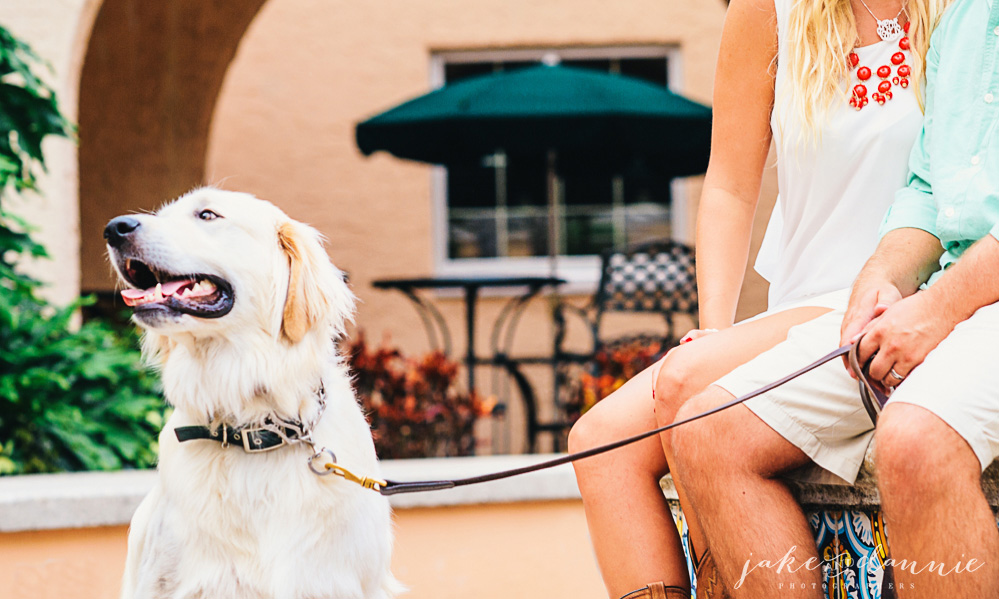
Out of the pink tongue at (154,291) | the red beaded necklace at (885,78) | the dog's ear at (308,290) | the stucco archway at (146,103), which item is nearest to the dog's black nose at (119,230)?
the pink tongue at (154,291)

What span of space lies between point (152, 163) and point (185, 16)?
0.94 metres

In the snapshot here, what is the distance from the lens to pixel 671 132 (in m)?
4.55

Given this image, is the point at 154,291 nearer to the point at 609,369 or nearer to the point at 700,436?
the point at 700,436

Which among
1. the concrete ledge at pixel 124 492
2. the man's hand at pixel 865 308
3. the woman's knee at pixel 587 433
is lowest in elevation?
the concrete ledge at pixel 124 492

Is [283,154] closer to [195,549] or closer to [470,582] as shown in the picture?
[470,582]

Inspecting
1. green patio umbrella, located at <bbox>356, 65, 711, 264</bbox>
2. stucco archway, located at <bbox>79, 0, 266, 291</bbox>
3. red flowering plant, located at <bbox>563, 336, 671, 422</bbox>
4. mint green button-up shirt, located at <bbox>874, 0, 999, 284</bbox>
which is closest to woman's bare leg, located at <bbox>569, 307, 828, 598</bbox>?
mint green button-up shirt, located at <bbox>874, 0, 999, 284</bbox>

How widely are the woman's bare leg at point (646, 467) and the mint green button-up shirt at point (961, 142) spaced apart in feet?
0.83

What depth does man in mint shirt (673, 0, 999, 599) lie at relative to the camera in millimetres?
1270

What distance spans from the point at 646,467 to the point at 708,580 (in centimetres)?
23

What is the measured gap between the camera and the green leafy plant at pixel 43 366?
3326 millimetres

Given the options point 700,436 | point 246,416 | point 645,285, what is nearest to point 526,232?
point 645,285

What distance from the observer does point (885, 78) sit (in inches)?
69.6

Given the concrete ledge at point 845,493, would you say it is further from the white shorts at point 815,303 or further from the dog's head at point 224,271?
the dog's head at point 224,271

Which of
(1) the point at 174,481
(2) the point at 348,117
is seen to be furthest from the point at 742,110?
(2) the point at 348,117
